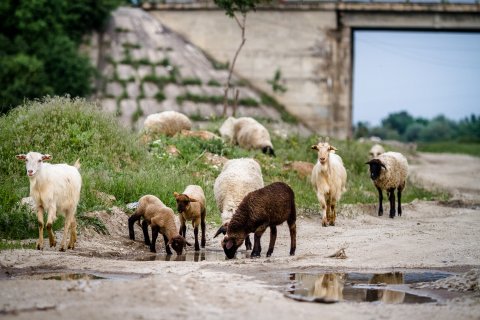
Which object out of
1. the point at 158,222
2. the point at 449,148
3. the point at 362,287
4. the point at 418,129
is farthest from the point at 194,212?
the point at 418,129

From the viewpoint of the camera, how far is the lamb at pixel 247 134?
2561cm

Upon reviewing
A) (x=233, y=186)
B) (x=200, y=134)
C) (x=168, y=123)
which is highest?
(x=168, y=123)

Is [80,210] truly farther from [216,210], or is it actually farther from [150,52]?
[150,52]

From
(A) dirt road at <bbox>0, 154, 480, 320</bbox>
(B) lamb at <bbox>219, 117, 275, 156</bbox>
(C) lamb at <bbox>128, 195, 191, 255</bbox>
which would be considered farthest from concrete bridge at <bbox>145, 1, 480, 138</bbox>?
(C) lamb at <bbox>128, 195, 191, 255</bbox>

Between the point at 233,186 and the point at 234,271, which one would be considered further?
the point at 233,186

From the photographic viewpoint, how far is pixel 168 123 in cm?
2561

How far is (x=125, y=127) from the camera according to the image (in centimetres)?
2078

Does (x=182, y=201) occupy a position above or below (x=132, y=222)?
above

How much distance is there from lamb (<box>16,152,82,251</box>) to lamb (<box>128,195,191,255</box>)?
1.42m

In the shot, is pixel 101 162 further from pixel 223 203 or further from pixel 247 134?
pixel 247 134

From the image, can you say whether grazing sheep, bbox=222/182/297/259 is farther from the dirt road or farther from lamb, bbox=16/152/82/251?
lamb, bbox=16/152/82/251

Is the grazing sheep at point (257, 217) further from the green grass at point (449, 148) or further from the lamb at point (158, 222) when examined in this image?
the green grass at point (449, 148)

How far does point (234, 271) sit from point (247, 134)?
15.1 meters

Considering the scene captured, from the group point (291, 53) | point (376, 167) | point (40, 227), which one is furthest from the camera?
point (291, 53)
